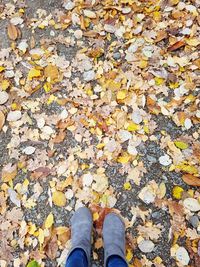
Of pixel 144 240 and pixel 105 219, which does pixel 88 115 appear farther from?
pixel 144 240

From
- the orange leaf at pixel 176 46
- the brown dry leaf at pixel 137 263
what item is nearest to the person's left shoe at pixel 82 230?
the brown dry leaf at pixel 137 263

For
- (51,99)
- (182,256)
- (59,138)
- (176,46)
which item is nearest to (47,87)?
(51,99)

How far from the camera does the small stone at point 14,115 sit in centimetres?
288

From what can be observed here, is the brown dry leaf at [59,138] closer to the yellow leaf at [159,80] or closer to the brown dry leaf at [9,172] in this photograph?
the brown dry leaf at [9,172]

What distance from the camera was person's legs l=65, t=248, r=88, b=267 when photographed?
7.00ft

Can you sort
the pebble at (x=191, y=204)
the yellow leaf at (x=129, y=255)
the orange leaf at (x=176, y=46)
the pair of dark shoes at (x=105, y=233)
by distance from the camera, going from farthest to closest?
1. the orange leaf at (x=176, y=46)
2. the pebble at (x=191, y=204)
3. the yellow leaf at (x=129, y=255)
4. the pair of dark shoes at (x=105, y=233)

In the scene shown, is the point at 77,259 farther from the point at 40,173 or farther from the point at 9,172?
the point at 9,172

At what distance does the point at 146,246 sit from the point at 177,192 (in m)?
0.46

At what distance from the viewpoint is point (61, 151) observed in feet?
8.98

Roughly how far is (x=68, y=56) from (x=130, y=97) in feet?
2.45

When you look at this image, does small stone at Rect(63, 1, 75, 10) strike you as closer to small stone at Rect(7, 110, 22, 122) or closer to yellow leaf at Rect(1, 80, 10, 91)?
yellow leaf at Rect(1, 80, 10, 91)

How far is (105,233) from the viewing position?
2395 mm

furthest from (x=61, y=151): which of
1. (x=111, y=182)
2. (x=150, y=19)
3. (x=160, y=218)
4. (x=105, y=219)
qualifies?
(x=150, y=19)

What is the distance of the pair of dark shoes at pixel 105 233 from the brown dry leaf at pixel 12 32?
6.02ft
